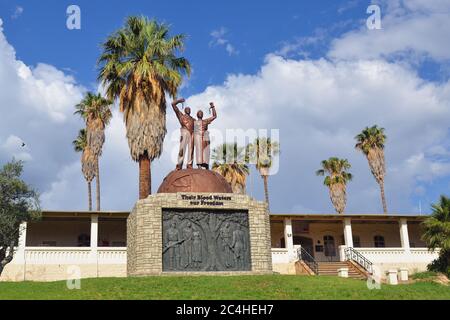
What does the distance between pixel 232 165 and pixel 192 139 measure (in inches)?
815

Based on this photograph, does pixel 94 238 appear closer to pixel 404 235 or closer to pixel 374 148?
pixel 404 235

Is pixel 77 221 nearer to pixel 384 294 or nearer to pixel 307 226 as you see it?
pixel 307 226

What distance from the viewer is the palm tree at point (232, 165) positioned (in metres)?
42.9

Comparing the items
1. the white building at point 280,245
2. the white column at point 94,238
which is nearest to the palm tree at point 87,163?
the white building at point 280,245

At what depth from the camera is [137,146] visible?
27156 millimetres

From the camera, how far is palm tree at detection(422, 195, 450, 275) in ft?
84.8

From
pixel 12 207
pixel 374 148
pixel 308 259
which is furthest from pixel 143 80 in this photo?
pixel 374 148

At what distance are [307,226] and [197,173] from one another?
18977mm

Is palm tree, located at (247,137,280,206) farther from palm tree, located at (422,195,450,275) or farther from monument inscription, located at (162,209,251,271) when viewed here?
monument inscription, located at (162,209,251,271)

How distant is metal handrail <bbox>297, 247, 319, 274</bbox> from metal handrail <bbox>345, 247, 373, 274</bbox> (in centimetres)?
223

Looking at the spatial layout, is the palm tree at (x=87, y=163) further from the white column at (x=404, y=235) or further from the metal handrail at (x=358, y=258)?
the white column at (x=404, y=235)

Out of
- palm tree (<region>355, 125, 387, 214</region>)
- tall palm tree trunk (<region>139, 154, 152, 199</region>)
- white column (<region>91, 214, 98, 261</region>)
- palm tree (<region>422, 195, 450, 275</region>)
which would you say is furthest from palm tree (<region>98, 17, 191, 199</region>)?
palm tree (<region>355, 125, 387, 214</region>)

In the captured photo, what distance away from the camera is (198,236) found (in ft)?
66.3
